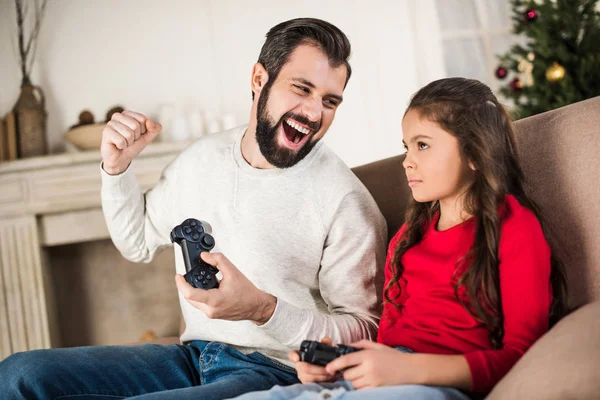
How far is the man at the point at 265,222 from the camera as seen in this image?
4.62 ft

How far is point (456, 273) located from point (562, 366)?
0.34 metres

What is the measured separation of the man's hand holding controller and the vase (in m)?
1.99

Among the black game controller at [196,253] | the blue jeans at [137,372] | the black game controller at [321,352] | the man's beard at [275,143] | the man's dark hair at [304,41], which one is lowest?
the blue jeans at [137,372]

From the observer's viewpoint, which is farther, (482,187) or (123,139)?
(123,139)

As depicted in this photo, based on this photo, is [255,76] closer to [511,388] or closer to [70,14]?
[511,388]

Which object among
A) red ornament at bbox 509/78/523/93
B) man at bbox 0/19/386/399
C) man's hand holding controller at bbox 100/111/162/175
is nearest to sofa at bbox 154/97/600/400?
man at bbox 0/19/386/399

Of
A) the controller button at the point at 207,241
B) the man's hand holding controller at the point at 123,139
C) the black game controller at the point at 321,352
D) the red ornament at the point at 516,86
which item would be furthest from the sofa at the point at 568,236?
the red ornament at the point at 516,86

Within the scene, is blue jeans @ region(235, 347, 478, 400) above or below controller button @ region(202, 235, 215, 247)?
below

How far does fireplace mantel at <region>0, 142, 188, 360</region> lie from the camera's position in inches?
128

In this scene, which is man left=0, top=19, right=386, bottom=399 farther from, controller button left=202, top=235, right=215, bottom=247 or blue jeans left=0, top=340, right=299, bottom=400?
controller button left=202, top=235, right=215, bottom=247

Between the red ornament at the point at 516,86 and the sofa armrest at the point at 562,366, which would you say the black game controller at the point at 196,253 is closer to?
the sofa armrest at the point at 562,366

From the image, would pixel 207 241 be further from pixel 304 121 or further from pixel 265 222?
pixel 304 121

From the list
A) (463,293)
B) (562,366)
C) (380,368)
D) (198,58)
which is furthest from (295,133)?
(198,58)

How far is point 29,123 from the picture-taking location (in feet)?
11.1
